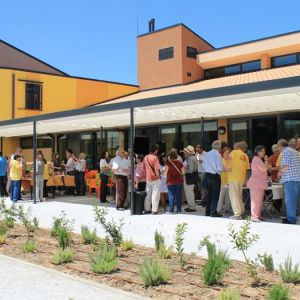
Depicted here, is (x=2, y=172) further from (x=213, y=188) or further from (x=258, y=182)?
(x=258, y=182)

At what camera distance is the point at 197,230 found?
30.2 feet

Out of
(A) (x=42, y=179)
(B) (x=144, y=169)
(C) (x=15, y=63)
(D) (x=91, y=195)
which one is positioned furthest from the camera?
(C) (x=15, y=63)

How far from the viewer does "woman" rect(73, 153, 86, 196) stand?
16.5 meters

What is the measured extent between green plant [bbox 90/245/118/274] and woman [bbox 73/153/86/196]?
10.1 meters

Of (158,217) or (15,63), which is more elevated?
(15,63)

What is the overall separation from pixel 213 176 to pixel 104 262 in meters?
5.17

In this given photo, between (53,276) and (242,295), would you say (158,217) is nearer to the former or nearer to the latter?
(53,276)

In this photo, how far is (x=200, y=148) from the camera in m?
13.6

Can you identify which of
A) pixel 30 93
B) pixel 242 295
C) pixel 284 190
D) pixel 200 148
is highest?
pixel 30 93

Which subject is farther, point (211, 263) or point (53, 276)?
point (53, 276)

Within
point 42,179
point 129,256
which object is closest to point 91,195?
point 42,179

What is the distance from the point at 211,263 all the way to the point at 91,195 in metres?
12.2

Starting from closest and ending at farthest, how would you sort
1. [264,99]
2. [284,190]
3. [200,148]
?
[284,190] < [264,99] < [200,148]

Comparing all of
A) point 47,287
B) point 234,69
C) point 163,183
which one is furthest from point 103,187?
point 234,69
